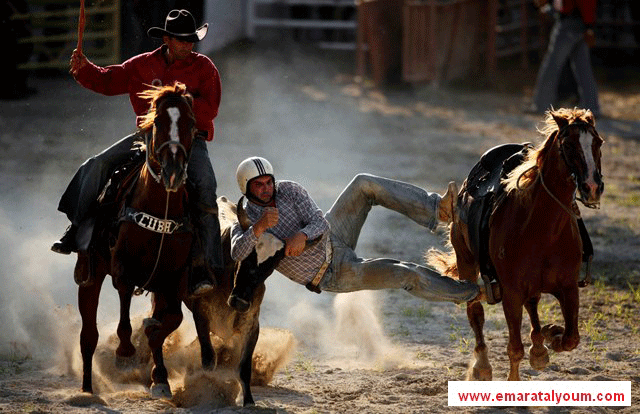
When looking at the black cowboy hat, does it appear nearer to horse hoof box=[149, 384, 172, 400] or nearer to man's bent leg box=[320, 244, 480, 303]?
man's bent leg box=[320, 244, 480, 303]

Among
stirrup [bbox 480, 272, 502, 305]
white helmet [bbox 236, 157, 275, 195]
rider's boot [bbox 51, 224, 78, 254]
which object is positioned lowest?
stirrup [bbox 480, 272, 502, 305]

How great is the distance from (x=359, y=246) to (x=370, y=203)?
3460 millimetres

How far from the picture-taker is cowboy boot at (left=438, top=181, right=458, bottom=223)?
818 cm

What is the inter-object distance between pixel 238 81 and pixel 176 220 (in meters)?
13.4

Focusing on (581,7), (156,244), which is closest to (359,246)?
(156,244)

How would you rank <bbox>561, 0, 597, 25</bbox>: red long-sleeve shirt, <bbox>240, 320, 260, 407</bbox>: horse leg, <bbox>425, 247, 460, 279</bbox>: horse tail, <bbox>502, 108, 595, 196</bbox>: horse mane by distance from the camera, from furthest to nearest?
<bbox>561, 0, 597, 25</bbox>: red long-sleeve shirt < <bbox>425, 247, 460, 279</bbox>: horse tail < <bbox>240, 320, 260, 407</bbox>: horse leg < <bbox>502, 108, 595, 196</bbox>: horse mane

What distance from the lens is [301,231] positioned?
7332mm

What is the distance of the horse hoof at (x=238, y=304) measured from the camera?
23.9ft

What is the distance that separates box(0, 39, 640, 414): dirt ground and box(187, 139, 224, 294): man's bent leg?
67cm

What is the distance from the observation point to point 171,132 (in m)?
6.95

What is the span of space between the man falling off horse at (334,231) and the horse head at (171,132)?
0.45 m

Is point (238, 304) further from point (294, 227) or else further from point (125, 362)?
point (125, 362)

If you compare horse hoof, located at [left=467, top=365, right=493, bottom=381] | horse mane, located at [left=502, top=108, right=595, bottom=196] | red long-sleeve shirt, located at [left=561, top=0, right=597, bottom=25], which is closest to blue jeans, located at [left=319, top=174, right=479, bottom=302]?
horse hoof, located at [left=467, top=365, right=493, bottom=381]

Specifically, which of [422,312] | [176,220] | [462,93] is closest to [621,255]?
[422,312]
